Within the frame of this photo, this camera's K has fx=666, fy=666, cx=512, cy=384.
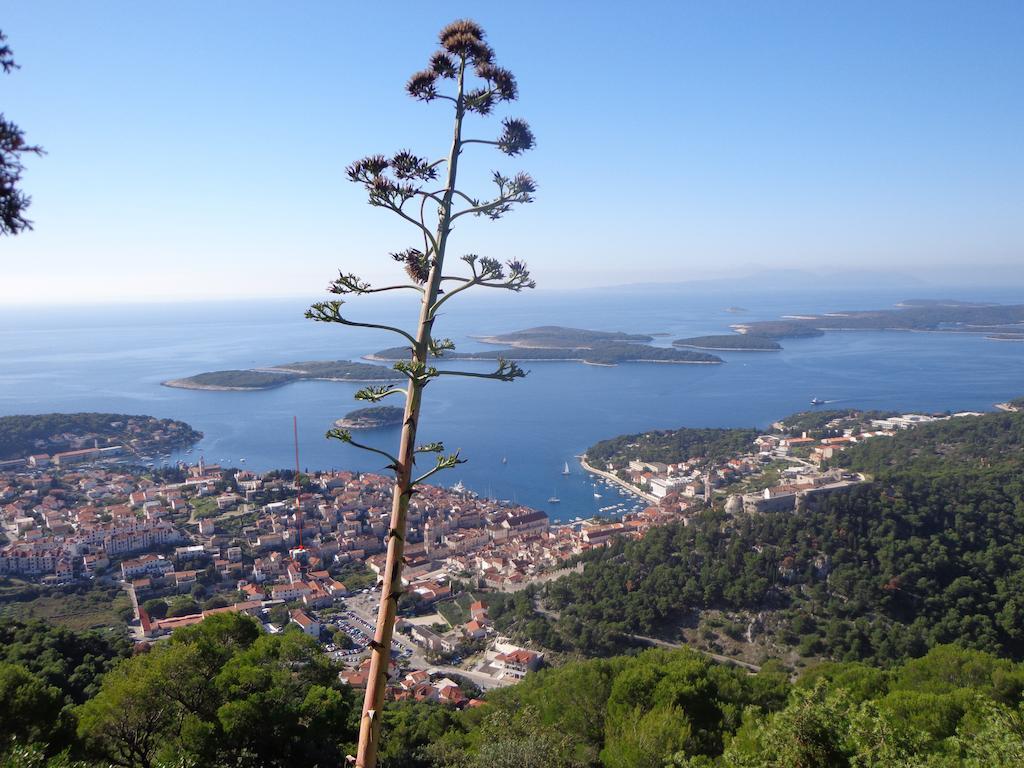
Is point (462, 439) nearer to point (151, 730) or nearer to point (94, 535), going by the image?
point (94, 535)

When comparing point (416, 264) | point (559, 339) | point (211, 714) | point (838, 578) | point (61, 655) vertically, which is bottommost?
point (838, 578)

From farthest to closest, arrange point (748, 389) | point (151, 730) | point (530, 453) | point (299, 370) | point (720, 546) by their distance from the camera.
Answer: point (299, 370) < point (748, 389) < point (530, 453) < point (720, 546) < point (151, 730)

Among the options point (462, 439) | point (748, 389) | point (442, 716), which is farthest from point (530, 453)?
point (442, 716)

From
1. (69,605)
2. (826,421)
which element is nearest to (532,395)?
(826,421)

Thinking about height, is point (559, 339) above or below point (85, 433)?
above

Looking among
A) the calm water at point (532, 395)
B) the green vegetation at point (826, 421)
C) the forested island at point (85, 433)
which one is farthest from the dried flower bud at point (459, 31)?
the forested island at point (85, 433)

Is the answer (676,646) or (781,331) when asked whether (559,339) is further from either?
(676,646)

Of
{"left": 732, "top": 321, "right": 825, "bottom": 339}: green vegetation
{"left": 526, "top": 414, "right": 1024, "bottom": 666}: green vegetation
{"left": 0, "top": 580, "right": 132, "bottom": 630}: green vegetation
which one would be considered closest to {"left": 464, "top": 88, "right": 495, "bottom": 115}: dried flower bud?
{"left": 526, "top": 414, "right": 1024, "bottom": 666}: green vegetation

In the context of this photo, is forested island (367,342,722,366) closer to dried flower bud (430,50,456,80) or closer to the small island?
the small island
